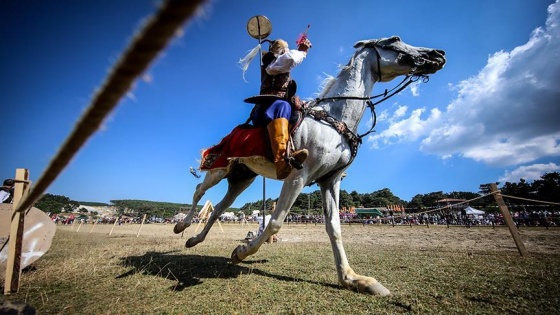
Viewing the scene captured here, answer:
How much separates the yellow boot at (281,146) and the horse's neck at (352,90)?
969mm

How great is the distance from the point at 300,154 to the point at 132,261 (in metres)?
4.00

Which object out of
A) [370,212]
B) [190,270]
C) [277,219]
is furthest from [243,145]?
[370,212]

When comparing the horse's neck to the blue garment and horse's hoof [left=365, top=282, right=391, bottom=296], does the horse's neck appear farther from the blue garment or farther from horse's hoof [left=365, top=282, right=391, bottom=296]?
horse's hoof [left=365, top=282, right=391, bottom=296]

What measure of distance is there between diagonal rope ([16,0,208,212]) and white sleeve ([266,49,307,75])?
2.99 m

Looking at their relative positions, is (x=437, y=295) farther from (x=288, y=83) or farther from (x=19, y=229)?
(x=19, y=229)

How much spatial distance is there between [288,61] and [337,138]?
4.30 ft

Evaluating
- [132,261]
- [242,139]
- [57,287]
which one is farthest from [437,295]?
[132,261]

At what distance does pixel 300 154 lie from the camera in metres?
3.11

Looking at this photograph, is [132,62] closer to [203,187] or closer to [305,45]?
[305,45]

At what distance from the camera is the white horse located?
3244mm

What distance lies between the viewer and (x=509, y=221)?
5516 millimetres

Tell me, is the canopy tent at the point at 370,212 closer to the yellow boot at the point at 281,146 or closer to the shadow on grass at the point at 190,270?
the shadow on grass at the point at 190,270

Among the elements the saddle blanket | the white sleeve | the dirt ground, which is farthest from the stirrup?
the dirt ground

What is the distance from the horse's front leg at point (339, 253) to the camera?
9.68 feet
